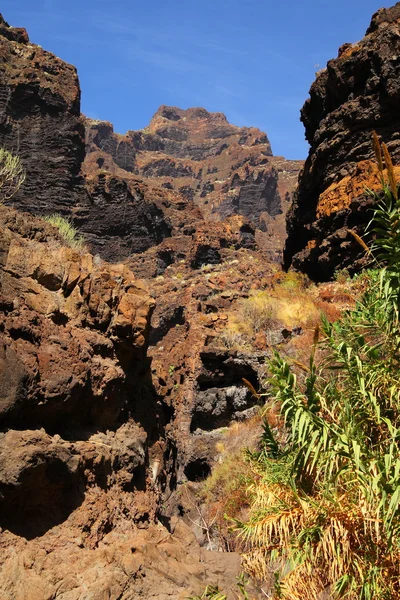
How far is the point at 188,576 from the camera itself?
19.1ft

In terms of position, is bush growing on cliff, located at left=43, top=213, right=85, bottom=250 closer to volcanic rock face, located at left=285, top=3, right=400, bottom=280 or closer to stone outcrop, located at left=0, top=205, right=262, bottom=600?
stone outcrop, located at left=0, top=205, right=262, bottom=600

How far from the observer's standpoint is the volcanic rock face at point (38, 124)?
36.6 meters

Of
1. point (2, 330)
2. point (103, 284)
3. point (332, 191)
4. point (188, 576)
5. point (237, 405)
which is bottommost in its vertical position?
point (237, 405)

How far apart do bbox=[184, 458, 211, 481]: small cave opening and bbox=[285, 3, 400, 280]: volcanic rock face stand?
9.59 meters

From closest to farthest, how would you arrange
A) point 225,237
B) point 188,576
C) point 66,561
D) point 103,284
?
point 66,561, point 188,576, point 103,284, point 225,237

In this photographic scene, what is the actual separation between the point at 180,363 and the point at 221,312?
11.4 feet

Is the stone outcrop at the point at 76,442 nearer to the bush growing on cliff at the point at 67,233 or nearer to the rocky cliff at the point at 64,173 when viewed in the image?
the bush growing on cliff at the point at 67,233

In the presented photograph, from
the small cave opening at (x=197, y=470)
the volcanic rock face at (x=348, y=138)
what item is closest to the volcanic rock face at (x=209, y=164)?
the volcanic rock face at (x=348, y=138)

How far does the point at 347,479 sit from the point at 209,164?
300 feet

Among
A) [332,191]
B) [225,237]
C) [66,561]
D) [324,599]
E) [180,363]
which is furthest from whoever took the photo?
[225,237]

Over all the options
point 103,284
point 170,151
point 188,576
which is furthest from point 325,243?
point 170,151

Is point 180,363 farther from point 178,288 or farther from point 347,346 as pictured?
point 347,346

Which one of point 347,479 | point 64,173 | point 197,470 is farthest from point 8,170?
point 64,173

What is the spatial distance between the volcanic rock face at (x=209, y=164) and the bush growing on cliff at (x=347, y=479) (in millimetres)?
63688
